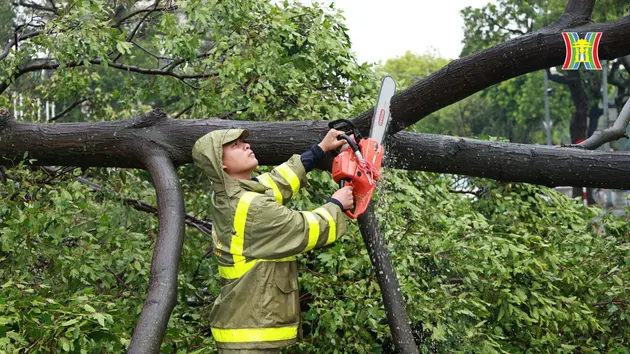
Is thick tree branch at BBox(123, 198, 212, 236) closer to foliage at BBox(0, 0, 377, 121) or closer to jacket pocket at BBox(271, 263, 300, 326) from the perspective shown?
foliage at BBox(0, 0, 377, 121)

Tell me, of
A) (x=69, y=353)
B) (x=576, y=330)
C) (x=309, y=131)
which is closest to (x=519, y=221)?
(x=576, y=330)

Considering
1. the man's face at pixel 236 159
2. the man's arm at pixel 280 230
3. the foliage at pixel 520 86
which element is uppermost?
the foliage at pixel 520 86

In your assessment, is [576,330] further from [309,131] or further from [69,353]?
[69,353]

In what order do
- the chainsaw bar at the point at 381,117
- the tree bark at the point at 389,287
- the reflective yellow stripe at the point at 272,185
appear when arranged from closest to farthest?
the reflective yellow stripe at the point at 272,185 < the chainsaw bar at the point at 381,117 < the tree bark at the point at 389,287

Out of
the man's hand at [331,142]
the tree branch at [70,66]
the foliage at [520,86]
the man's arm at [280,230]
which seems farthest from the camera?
the foliage at [520,86]

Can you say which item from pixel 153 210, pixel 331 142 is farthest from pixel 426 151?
pixel 153 210

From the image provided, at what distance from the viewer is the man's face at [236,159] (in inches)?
133

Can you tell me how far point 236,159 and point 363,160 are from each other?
55 centimetres

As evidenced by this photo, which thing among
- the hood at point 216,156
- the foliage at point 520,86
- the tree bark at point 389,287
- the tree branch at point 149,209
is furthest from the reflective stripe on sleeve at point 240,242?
the foliage at point 520,86

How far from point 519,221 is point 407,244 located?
137 centimetres

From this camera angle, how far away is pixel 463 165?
13.3 ft

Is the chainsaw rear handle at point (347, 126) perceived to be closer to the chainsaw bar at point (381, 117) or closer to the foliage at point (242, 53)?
the chainsaw bar at point (381, 117)

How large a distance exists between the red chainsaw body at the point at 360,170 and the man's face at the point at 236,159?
375mm

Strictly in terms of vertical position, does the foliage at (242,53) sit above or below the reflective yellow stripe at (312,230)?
above
